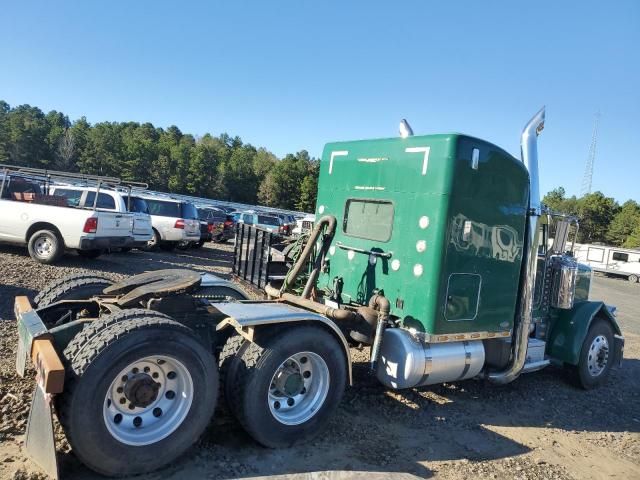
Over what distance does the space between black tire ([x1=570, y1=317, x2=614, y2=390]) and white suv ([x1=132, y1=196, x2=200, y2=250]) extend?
42.7 feet

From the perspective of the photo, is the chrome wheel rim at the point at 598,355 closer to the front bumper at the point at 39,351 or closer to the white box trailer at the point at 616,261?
Result: the front bumper at the point at 39,351

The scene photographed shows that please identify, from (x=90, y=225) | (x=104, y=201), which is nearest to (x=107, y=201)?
(x=104, y=201)

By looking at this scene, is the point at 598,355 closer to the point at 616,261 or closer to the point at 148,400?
the point at 148,400

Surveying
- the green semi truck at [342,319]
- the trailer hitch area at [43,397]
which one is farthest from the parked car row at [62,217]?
the trailer hitch area at [43,397]

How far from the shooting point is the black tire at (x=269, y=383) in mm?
3738

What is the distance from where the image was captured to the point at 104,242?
1148cm

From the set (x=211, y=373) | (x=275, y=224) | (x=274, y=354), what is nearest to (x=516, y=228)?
(x=274, y=354)

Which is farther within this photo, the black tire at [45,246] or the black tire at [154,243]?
the black tire at [154,243]

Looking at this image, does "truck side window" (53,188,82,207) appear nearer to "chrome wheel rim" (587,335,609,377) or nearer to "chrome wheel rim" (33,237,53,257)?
"chrome wheel rim" (33,237,53,257)

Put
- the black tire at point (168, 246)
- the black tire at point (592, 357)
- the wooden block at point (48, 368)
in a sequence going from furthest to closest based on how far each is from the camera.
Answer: the black tire at point (168, 246) → the black tire at point (592, 357) → the wooden block at point (48, 368)

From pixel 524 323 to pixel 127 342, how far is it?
13.9 feet

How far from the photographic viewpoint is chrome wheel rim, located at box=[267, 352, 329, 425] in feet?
13.2

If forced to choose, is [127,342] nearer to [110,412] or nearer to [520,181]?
[110,412]

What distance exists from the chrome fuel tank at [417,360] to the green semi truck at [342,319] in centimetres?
2
